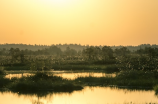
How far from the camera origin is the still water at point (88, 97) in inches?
1153

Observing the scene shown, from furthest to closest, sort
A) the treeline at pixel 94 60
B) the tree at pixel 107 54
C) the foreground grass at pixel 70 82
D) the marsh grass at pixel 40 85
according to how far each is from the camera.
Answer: the tree at pixel 107 54
the treeline at pixel 94 60
the foreground grass at pixel 70 82
the marsh grass at pixel 40 85

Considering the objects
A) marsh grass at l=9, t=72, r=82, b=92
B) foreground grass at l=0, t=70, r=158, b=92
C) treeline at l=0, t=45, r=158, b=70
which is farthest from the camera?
treeline at l=0, t=45, r=158, b=70

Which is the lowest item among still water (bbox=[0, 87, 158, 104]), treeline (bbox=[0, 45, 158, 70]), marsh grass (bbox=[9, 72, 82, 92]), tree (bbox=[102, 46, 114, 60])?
still water (bbox=[0, 87, 158, 104])

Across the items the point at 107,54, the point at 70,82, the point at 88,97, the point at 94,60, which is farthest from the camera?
the point at 107,54

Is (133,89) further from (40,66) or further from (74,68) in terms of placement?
(74,68)

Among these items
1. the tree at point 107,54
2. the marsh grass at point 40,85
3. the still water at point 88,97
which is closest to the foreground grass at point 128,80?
the still water at point 88,97

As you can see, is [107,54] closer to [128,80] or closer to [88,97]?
[128,80]

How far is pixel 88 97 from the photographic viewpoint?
3144 cm

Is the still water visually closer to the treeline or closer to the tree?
the treeline

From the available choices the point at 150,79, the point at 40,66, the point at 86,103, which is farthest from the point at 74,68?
the point at 86,103

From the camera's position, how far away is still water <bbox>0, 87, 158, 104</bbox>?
29.3 metres

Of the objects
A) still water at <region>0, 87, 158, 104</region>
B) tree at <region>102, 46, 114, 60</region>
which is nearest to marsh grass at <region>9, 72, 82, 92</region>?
still water at <region>0, 87, 158, 104</region>

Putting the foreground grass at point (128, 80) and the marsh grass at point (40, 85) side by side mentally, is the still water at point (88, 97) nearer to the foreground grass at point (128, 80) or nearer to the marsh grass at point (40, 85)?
the marsh grass at point (40, 85)

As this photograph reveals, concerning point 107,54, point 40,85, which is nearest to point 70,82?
point 40,85
